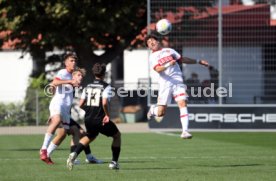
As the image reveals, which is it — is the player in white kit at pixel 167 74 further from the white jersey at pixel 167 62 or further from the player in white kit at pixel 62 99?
the player in white kit at pixel 62 99

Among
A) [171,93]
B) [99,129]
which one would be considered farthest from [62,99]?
[171,93]

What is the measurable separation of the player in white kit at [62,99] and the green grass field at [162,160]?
2.22ft

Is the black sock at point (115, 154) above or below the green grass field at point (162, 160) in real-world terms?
above

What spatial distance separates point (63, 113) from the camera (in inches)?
623

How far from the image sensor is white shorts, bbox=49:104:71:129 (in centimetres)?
1576

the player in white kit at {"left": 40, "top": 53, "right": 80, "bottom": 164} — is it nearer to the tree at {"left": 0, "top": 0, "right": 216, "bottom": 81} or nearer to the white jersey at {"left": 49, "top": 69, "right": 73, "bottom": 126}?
the white jersey at {"left": 49, "top": 69, "right": 73, "bottom": 126}

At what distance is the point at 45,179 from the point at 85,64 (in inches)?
876

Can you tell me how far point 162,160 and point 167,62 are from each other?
7.69 feet

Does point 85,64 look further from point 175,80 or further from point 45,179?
point 45,179

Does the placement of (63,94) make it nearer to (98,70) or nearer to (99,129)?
(99,129)

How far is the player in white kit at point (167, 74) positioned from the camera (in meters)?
17.1

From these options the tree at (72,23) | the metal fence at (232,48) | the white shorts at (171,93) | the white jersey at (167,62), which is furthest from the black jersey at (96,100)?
the tree at (72,23)

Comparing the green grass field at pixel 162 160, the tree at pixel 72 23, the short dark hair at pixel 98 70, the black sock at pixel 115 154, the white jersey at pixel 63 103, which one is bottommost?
the green grass field at pixel 162 160

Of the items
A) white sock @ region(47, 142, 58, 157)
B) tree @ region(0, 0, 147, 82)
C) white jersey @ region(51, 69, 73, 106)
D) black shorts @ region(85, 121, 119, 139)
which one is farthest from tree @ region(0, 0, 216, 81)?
black shorts @ region(85, 121, 119, 139)
